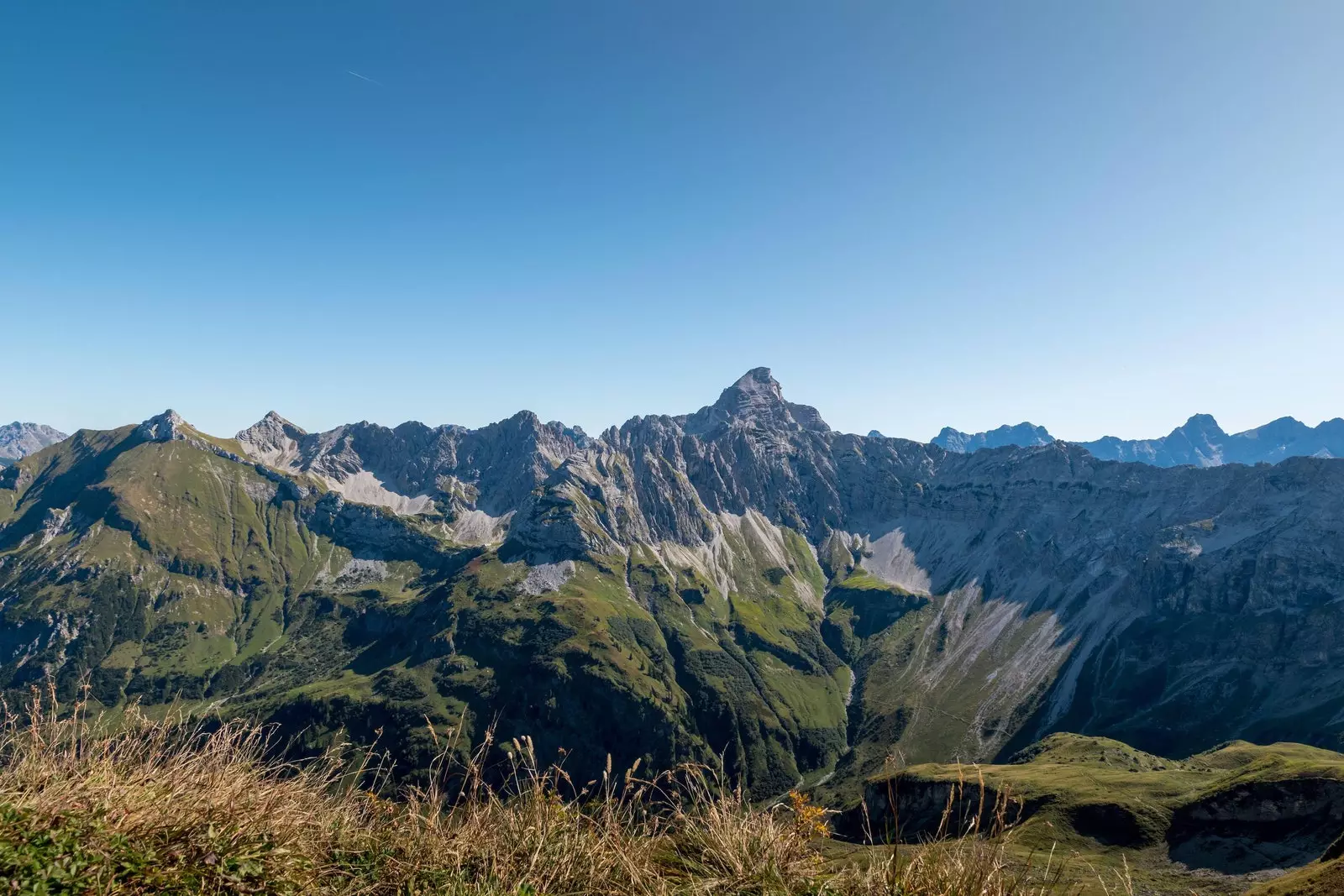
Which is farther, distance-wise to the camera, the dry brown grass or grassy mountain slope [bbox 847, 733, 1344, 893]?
Result: grassy mountain slope [bbox 847, 733, 1344, 893]

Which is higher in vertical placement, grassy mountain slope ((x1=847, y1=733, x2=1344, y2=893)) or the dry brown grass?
the dry brown grass

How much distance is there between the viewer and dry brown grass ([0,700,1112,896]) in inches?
377

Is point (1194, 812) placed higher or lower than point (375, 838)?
lower

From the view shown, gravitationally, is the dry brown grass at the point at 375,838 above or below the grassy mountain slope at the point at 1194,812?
above

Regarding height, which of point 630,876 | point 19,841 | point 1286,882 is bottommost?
point 1286,882

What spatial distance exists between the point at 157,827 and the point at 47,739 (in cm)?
553

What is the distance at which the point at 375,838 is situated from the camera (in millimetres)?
12180

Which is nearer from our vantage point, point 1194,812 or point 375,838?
point 375,838

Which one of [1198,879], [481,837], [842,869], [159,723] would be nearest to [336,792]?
[159,723]

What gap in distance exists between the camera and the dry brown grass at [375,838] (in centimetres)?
958

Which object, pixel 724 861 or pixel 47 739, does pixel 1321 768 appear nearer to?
pixel 724 861

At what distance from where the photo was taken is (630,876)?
1097 cm

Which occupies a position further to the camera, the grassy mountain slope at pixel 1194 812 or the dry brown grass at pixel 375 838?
the grassy mountain slope at pixel 1194 812

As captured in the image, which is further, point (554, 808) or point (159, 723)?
point (159, 723)
